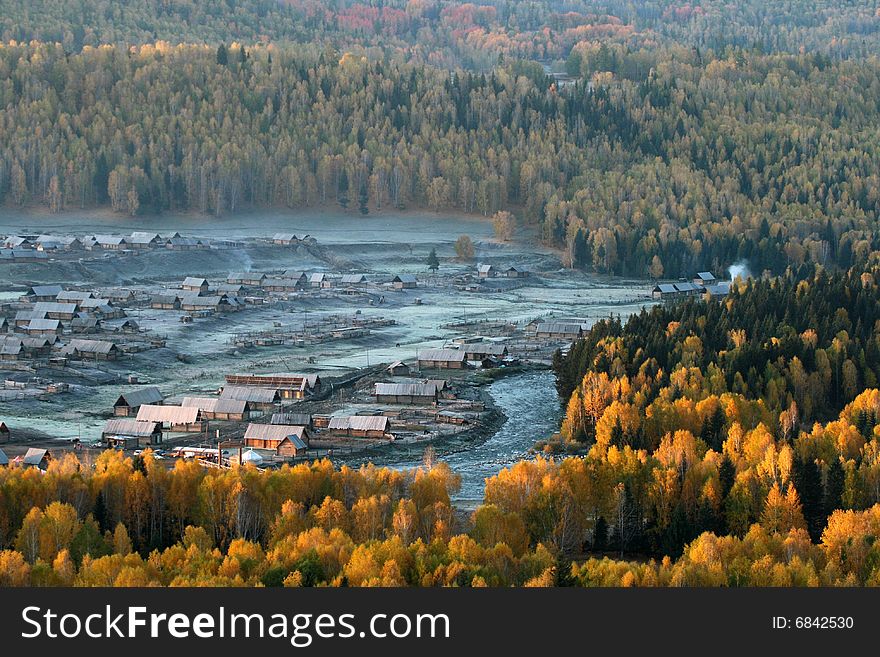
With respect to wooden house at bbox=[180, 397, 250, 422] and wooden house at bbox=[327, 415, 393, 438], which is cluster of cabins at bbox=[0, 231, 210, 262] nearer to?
wooden house at bbox=[180, 397, 250, 422]

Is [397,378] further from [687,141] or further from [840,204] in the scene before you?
[687,141]

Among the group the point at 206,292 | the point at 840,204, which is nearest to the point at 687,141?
the point at 840,204

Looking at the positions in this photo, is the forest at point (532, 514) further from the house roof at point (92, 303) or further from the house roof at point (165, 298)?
the house roof at point (165, 298)

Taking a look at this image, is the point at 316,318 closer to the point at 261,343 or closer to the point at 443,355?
the point at 261,343

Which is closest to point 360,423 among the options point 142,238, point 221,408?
point 221,408

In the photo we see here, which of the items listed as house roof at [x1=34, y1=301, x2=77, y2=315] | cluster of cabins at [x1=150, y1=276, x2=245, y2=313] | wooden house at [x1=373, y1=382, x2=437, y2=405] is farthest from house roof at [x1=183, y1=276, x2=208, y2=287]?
wooden house at [x1=373, y1=382, x2=437, y2=405]

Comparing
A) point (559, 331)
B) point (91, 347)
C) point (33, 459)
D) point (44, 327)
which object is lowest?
point (559, 331)
